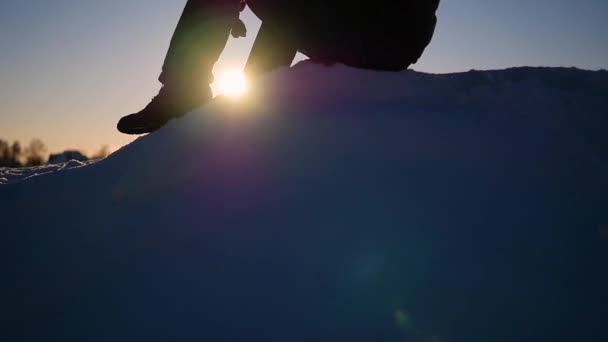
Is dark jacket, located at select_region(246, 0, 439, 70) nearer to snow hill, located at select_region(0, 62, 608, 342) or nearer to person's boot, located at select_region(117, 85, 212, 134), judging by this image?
snow hill, located at select_region(0, 62, 608, 342)

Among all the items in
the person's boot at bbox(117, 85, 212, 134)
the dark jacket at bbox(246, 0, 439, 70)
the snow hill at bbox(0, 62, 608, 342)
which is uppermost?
the dark jacket at bbox(246, 0, 439, 70)

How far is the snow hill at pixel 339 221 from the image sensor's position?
2.83ft

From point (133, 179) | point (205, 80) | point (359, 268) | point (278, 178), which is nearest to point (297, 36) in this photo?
point (205, 80)

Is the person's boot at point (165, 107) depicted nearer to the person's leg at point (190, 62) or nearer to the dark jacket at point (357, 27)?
the person's leg at point (190, 62)

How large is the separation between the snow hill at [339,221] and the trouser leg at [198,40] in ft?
0.79

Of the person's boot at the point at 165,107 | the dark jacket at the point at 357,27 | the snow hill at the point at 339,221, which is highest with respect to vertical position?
the dark jacket at the point at 357,27

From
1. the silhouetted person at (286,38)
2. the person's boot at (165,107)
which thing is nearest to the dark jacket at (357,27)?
the silhouetted person at (286,38)

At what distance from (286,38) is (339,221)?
85cm

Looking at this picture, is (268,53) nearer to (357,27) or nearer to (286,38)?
(286,38)

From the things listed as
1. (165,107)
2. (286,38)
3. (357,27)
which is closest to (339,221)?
(357,27)

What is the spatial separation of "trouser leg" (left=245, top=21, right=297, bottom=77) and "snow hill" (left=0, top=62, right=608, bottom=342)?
0.55 feet

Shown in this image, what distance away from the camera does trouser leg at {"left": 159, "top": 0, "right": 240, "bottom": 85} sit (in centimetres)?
154

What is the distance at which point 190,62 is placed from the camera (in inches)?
63.1

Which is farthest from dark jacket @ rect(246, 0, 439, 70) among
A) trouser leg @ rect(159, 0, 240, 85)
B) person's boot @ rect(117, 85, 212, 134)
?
person's boot @ rect(117, 85, 212, 134)
